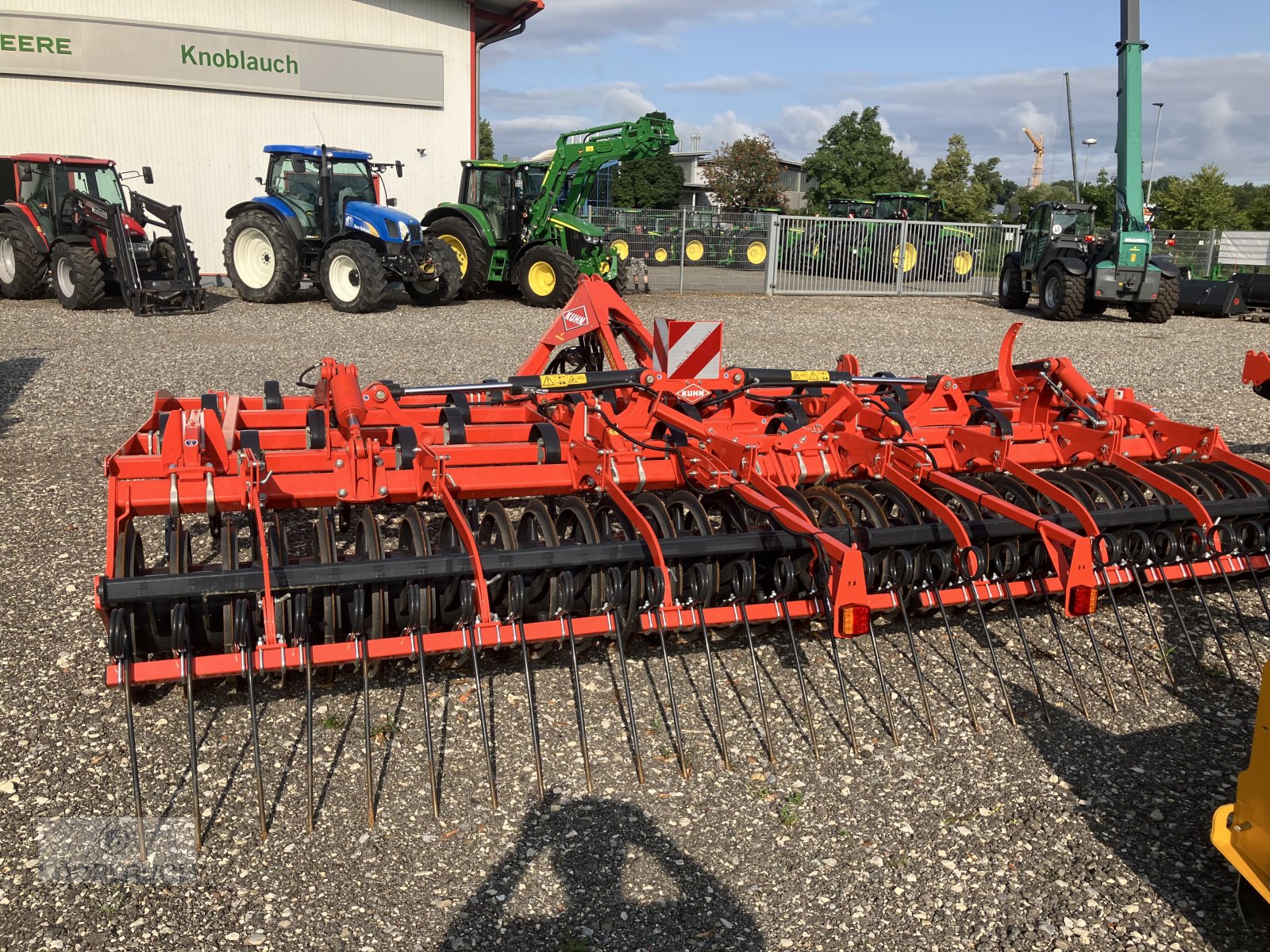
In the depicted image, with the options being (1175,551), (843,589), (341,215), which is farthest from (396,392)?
(341,215)

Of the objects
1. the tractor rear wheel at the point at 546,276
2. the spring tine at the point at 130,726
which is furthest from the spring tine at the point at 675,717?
the tractor rear wheel at the point at 546,276

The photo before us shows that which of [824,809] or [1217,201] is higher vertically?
[1217,201]

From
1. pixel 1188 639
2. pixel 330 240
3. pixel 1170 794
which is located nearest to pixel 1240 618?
pixel 1188 639

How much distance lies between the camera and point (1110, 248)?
16.5 metres

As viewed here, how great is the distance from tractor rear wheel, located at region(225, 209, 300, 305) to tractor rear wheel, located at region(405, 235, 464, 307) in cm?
170

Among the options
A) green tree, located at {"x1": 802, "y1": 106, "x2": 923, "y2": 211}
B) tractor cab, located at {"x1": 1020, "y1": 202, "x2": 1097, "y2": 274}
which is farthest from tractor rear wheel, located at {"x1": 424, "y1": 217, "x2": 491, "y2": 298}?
green tree, located at {"x1": 802, "y1": 106, "x2": 923, "y2": 211}

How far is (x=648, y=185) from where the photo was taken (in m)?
48.8

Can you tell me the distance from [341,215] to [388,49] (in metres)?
5.58

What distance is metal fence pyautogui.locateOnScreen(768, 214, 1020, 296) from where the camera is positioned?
20.5 m

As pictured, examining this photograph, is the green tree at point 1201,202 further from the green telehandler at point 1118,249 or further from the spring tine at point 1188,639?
the spring tine at point 1188,639

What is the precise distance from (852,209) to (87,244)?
1941 centimetres

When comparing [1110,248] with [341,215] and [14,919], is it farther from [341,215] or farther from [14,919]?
[14,919]

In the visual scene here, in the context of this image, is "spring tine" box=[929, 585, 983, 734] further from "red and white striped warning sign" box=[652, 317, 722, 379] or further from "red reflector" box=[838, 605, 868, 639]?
"red and white striped warning sign" box=[652, 317, 722, 379]

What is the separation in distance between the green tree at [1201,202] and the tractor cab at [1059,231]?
19587 millimetres
